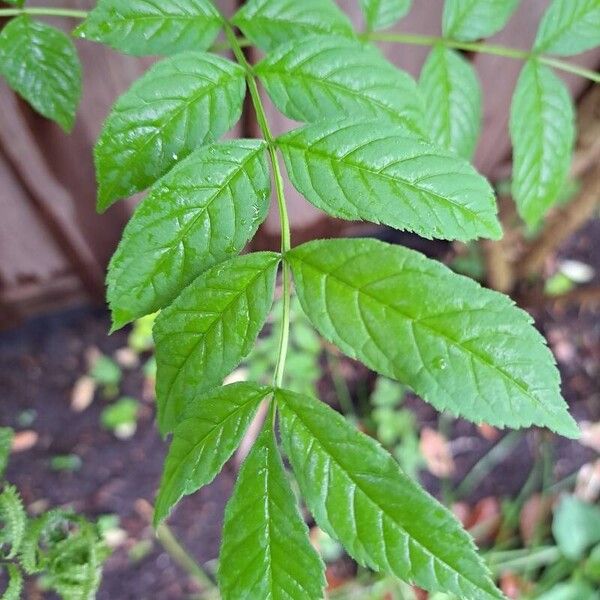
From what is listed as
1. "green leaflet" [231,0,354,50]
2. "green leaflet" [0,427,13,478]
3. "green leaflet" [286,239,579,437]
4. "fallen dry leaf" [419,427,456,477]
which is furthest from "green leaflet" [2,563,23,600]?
"fallen dry leaf" [419,427,456,477]

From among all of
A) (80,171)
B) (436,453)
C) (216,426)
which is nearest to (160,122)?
(216,426)

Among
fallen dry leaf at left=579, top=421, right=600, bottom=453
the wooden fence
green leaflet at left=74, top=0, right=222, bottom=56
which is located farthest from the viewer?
fallen dry leaf at left=579, top=421, right=600, bottom=453

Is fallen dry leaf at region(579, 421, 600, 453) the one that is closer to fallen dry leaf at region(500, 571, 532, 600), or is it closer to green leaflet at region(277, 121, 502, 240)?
fallen dry leaf at region(500, 571, 532, 600)

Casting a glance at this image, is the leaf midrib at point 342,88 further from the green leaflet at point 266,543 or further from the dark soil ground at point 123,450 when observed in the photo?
the dark soil ground at point 123,450

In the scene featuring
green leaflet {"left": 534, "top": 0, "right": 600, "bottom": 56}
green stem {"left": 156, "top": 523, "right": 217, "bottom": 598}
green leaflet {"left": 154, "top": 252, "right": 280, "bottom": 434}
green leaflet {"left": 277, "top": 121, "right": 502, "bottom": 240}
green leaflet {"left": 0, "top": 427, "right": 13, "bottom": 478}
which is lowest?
green stem {"left": 156, "top": 523, "right": 217, "bottom": 598}

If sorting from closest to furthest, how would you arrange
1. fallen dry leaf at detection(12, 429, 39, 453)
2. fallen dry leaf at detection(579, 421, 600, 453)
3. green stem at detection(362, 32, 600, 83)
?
Answer: 1. green stem at detection(362, 32, 600, 83)
2. fallen dry leaf at detection(12, 429, 39, 453)
3. fallen dry leaf at detection(579, 421, 600, 453)

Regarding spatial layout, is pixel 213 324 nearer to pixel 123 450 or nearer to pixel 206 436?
pixel 206 436
